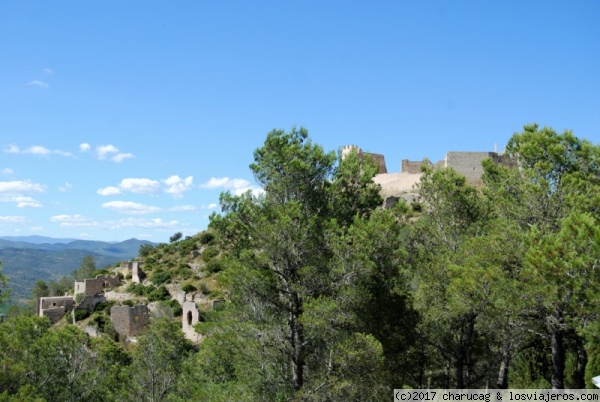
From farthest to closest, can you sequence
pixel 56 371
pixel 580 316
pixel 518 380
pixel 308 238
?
pixel 518 380, pixel 56 371, pixel 308 238, pixel 580 316

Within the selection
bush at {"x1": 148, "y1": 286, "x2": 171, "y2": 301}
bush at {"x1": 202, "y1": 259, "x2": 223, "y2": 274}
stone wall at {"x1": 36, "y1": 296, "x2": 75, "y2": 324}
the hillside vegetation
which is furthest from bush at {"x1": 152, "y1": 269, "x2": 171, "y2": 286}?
the hillside vegetation

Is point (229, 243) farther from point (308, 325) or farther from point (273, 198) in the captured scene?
point (308, 325)

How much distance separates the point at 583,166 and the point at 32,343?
16620 mm

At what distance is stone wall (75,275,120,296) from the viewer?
53.7 meters

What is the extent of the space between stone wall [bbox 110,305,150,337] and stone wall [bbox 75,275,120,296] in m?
13.4

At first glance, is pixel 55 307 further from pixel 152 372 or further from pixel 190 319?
pixel 152 372

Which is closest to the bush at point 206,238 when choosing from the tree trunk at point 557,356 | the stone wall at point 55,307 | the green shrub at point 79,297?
the green shrub at point 79,297

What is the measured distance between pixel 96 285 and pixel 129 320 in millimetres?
15797

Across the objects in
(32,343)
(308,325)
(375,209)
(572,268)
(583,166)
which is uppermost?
(583,166)

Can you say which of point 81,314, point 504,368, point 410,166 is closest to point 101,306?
point 81,314

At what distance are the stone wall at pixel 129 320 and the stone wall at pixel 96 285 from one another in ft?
43.8

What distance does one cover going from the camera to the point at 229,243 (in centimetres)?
1393

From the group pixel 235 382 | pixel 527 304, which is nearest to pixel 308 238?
pixel 235 382

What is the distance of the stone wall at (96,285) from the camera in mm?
53716
